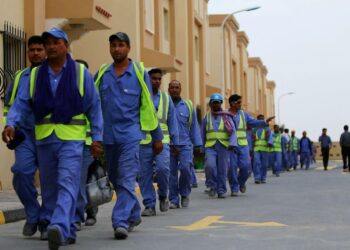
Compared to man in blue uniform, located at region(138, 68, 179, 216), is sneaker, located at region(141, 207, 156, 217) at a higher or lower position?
lower

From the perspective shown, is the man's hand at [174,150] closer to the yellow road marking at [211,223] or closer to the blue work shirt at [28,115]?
the yellow road marking at [211,223]

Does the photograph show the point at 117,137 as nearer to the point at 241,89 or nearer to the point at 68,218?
the point at 68,218

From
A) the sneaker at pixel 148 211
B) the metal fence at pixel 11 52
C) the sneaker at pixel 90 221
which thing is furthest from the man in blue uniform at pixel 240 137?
the sneaker at pixel 90 221

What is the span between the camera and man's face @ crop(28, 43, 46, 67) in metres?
8.62

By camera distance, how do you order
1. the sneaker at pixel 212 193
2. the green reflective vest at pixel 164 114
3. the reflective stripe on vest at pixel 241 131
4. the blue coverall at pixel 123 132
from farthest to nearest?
1. the reflective stripe on vest at pixel 241 131
2. the sneaker at pixel 212 193
3. the green reflective vest at pixel 164 114
4. the blue coverall at pixel 123 132

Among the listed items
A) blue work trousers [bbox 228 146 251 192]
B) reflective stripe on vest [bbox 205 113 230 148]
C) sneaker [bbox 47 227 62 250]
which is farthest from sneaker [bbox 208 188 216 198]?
sneaker [bbox 47 227 62 250]

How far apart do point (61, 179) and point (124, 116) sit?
1.48 m

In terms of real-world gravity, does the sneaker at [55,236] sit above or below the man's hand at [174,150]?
below

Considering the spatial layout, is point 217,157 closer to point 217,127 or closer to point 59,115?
point 217,127

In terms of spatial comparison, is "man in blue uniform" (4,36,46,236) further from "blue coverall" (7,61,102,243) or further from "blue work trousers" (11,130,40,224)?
"blue coverall" (7,61,102,243)

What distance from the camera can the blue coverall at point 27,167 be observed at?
798 cm

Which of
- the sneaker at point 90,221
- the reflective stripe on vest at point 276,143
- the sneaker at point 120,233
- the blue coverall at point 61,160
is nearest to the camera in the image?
the blue coverall at point 61,160

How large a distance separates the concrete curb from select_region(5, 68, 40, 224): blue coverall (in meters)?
2.54

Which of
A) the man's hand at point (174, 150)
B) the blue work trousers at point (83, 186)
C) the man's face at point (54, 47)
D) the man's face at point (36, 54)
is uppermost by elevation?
the man's face at point (36, 54)
